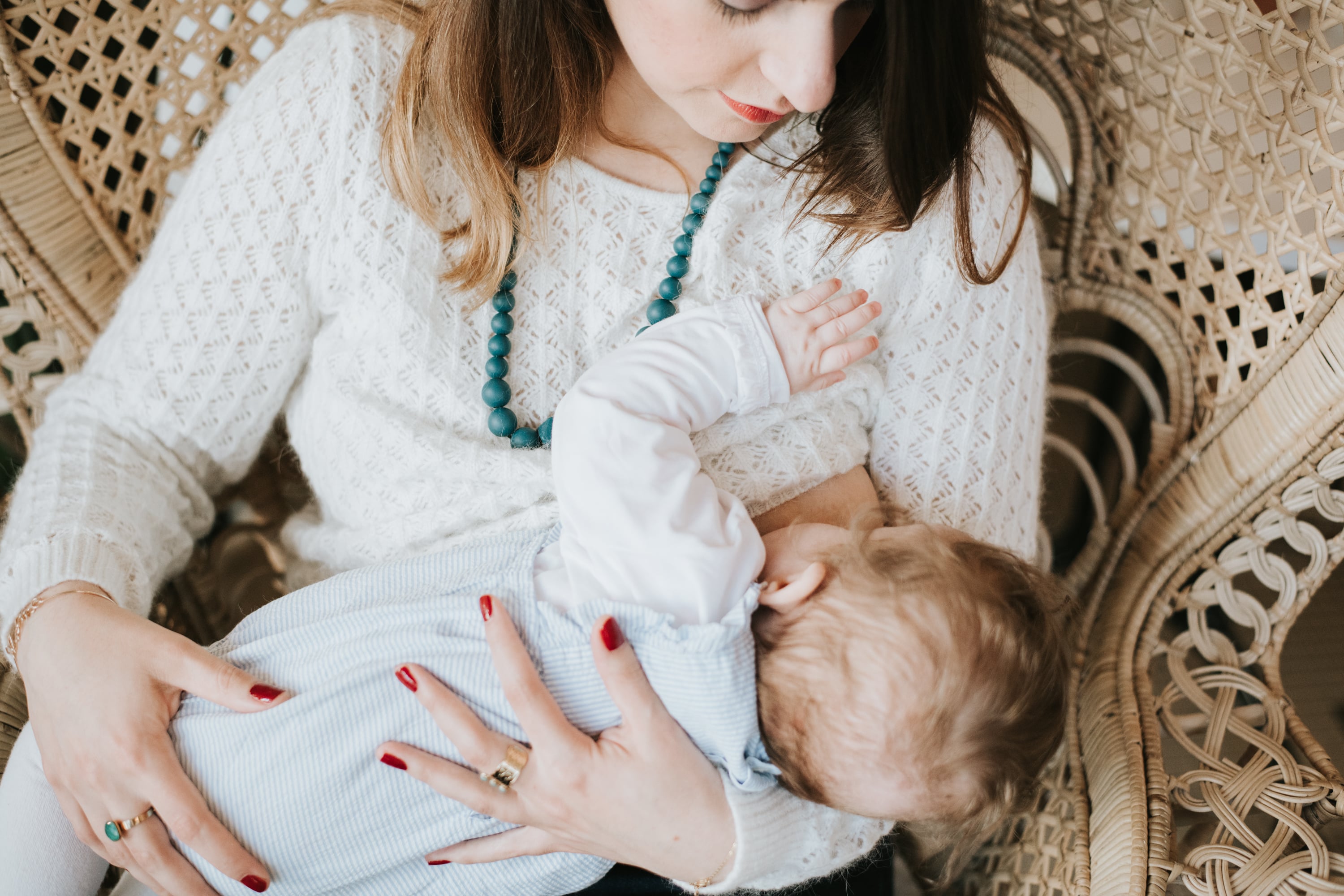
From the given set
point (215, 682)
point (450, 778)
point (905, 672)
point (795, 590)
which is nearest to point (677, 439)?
point (795, 590)

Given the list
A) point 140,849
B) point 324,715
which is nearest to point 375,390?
point 324,715

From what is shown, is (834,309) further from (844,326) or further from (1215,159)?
(1215,159)

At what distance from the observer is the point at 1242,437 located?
4.16 feet

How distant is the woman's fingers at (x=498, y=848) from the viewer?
3.41ft

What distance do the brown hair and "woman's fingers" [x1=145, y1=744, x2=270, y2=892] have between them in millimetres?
625

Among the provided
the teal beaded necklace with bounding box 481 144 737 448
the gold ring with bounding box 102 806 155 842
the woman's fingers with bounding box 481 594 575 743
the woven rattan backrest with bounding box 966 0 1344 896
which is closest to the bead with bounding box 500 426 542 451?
the teal beaded necklace with bounding box 481 144 737 448

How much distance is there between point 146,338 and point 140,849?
1.92 feet

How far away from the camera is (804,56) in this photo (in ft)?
2.92

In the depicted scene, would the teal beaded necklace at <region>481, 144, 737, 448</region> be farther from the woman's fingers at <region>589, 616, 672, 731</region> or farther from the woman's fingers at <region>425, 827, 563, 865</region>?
the woman's fingers at <region>425, 827, 563, 865</region>

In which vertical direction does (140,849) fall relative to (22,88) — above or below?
below

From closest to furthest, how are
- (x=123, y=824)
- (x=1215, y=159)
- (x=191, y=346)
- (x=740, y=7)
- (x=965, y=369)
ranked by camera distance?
(x=740, y=7) → (x=123, y=824) → (x=191, y=346) → (x=965, y=369) → (x=1215, y=159)

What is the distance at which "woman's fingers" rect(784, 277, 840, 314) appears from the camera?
1.05m

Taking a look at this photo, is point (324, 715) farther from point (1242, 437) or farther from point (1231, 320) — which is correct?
point (1231, 320)

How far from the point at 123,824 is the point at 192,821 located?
3.2 inches
